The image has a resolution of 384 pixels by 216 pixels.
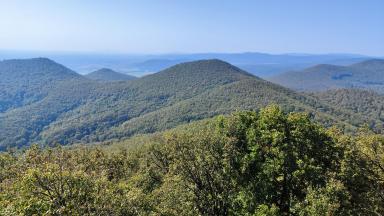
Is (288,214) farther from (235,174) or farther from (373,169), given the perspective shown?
(373,169)

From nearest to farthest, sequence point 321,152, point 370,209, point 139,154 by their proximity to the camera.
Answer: point 370,209
point 321,152
point 139,154

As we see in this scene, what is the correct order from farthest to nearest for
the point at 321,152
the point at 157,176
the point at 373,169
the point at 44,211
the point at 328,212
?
the point at 157,176
the point at 321,152
the point at 373,169
the point at 328,212
the point at 44,211

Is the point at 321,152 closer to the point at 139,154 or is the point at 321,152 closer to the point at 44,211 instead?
the point at 44,211

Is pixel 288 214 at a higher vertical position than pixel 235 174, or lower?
lower

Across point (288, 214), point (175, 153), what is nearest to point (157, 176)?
point (175, 153)

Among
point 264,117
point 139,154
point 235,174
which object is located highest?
point 264,117

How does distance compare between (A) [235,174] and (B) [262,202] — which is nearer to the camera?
(B) [262,202]

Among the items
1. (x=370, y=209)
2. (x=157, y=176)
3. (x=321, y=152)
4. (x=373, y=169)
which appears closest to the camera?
(x=370, y=209)

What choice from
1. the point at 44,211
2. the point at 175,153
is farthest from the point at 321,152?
the point at 44,211

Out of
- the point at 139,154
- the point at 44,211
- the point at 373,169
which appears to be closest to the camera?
the point at 44,211
